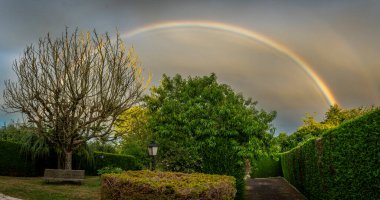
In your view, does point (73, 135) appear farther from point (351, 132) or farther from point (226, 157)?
point (351, 132)

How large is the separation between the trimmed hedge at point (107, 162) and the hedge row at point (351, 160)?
17099 millimetres

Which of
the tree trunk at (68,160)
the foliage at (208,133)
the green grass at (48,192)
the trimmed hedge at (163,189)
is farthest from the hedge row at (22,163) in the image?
the trimmed hedge at (163,189)

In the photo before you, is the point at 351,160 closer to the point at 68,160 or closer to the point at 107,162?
the point at 68,160

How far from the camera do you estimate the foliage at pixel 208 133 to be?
2177cm

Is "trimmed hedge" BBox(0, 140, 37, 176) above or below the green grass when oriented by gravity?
above

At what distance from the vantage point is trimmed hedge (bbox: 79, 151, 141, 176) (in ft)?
95.2

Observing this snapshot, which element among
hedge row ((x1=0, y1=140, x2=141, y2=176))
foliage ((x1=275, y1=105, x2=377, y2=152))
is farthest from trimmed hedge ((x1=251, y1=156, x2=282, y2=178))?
hedge row ((x1=0, y1=140, x2=141, y2=176))

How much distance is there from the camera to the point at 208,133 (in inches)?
863

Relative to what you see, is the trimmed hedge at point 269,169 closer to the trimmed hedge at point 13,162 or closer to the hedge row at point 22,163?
the hedge row at point 22,163

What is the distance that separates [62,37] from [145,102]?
7.44 metres

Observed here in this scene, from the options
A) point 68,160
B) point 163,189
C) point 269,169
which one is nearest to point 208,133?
point 68,160

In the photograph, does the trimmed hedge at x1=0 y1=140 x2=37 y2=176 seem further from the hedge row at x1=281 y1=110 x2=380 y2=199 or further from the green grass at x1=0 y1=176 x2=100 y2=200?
the hedge row at x1=281 y1=110 x2=380 y2=199

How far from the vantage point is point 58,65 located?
23641 millimetres

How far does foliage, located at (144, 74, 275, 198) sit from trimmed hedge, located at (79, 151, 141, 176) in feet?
21.1
